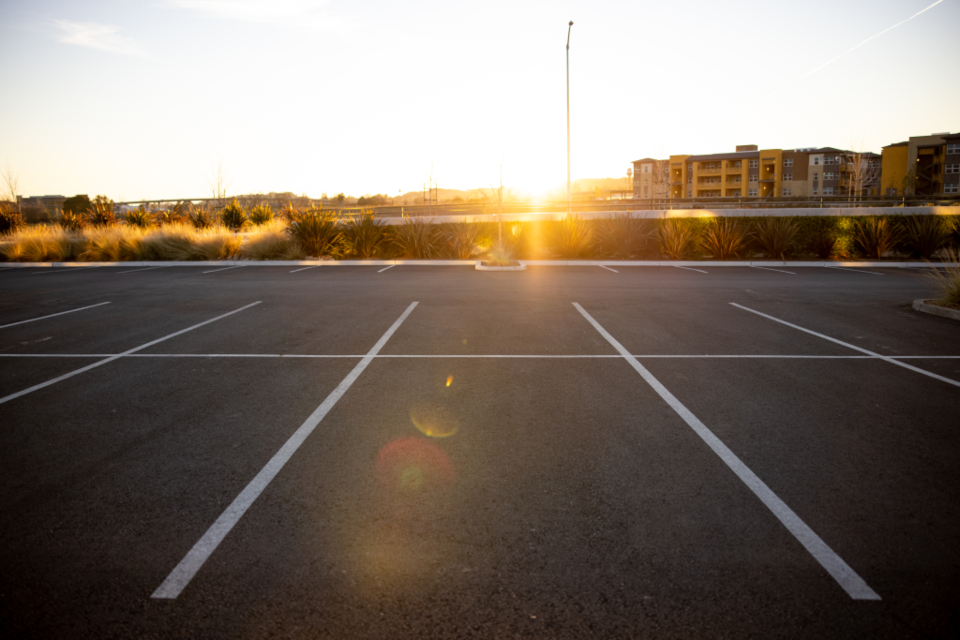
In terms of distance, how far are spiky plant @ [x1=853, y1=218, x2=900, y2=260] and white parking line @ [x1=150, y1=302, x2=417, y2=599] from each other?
860 inches

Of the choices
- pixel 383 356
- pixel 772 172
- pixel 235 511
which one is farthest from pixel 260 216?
pixel 772 172

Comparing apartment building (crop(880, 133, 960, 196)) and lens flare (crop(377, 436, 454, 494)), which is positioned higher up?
apartment building (crop(880, 133, 960, 196))

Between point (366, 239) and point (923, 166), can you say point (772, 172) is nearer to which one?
point (923, 166)

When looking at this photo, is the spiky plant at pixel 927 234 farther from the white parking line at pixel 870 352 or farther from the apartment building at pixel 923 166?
the apartment building at pixel 923 166

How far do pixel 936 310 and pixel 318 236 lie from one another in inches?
753

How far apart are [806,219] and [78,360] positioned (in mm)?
22788

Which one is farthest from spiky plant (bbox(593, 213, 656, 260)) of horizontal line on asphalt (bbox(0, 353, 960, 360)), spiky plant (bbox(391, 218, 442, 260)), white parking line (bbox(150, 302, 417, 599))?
white parking line (bbox(150, 302, 417, 599))

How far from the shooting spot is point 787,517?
3.41 m

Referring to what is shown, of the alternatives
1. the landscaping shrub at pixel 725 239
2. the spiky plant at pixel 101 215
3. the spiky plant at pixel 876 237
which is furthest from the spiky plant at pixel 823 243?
the spiky plant at pixel 101 215

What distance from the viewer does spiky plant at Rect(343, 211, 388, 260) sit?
22394 mm

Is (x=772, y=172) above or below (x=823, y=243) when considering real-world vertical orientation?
above

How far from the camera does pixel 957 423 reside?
4.91 meters

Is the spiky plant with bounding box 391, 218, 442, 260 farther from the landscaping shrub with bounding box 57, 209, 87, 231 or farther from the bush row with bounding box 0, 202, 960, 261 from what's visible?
the landscaping shrub with bounding box 57, 209, 87, 231

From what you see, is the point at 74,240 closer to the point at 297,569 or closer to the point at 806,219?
the point at 297,569
